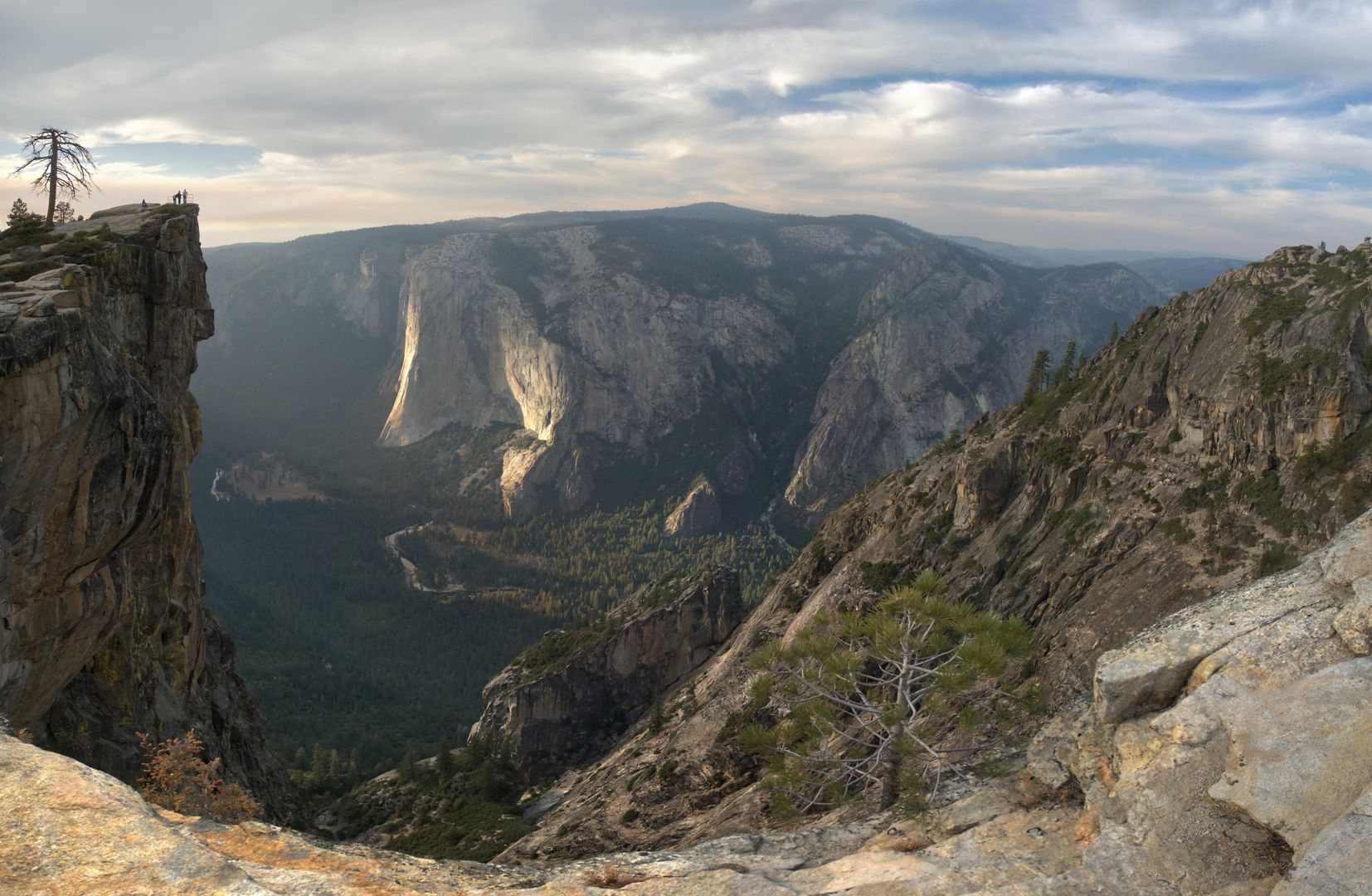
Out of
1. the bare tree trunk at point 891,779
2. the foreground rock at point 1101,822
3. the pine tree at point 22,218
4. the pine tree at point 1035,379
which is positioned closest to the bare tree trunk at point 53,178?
the pine tree at point 22,218

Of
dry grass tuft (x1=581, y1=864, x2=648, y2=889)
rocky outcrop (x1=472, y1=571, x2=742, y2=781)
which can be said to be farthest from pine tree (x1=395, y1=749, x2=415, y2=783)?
dry grass tuft (x1=581, y1=864, x2=648, y2=889)

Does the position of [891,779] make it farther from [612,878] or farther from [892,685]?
[612,878]

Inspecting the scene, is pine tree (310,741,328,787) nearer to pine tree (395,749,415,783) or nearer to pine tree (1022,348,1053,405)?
pine tree (395,749,415,783)

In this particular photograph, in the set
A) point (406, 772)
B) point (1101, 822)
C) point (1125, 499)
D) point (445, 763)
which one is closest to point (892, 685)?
point (1101, 822)

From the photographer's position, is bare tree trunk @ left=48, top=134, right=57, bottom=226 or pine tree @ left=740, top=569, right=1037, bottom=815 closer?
pine tree @ left=740, top=569, right=1037, bottom=815

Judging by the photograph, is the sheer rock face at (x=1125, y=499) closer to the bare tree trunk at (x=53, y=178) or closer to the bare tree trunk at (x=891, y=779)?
the bare tree trunk at (x=891, y=779)

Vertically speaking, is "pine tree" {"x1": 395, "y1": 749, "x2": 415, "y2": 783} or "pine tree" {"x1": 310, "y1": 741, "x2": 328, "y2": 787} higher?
"pine tree" {"x1": 395, "y1": 749, "x2": 415, "y2": 783}
